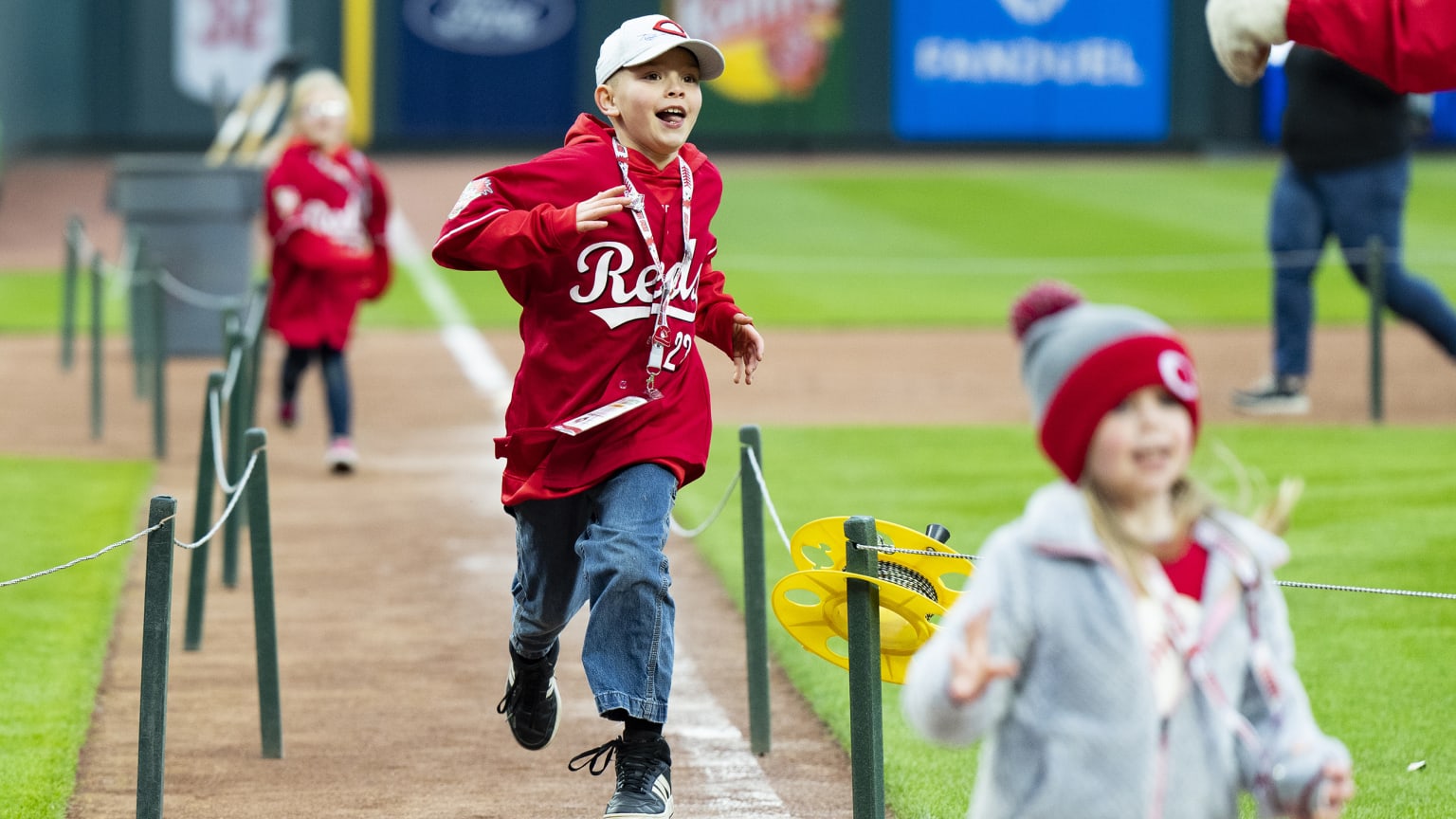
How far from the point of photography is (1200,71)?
117ft

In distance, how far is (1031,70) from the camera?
35.3m

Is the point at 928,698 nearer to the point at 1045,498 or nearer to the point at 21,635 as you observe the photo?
→ the point at 1045,498

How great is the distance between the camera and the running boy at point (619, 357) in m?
5.23

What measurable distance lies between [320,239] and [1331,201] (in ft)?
18.9

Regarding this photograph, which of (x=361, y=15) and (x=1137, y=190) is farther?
(x=361, y=15)

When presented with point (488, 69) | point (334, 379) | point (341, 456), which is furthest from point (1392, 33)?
point (488, 69)

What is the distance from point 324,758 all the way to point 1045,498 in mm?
3562

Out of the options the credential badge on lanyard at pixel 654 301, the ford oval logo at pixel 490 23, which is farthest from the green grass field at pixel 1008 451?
the ford oval logo at pixel 490 23

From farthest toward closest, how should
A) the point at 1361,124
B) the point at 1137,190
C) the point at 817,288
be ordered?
the point at 1137,190 → the point at 817,288 → the point at 1361,124

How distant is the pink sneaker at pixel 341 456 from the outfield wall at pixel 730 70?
2465cm

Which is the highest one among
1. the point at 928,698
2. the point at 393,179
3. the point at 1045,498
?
the point at 1045,498

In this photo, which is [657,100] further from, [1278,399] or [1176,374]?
[1278,399]

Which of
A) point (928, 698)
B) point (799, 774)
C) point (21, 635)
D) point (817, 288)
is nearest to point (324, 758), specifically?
point (799, 774)

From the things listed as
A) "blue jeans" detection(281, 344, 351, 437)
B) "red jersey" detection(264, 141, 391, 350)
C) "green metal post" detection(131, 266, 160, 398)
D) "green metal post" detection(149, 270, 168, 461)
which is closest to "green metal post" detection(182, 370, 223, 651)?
"blue jeans" detection(281, 344, 351, 437)
